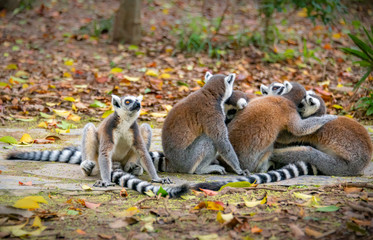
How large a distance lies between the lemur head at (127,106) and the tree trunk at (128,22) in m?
7.57

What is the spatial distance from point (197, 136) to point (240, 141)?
0.51 meters

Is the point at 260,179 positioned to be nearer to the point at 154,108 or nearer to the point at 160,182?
the point at 160,182

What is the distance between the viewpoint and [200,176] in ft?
16.8

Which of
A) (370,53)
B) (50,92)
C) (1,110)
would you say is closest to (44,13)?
(50,92)

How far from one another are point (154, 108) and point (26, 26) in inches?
294

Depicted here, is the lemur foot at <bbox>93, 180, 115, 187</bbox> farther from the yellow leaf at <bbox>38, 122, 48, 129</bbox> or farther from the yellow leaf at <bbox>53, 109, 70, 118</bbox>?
the yellow leaf at <bbox>53, 109, 70, 118</bbox>

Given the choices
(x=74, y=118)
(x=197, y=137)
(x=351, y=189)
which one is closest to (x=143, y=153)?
(x=197, y=137)

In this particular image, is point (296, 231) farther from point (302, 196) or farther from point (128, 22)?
point (128, 22)

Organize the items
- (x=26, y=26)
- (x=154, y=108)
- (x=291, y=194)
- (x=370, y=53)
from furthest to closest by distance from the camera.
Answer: (x=26, y=26) → (x=154, y=108) → (x=370, y=53) → (x=291, y=194)

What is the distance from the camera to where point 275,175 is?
183 inches

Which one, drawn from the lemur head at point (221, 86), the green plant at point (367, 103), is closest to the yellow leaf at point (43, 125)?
the lemur head at point (221, 86)

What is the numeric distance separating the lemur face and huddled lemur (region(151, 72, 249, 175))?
1023mm

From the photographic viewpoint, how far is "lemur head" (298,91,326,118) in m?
5.42

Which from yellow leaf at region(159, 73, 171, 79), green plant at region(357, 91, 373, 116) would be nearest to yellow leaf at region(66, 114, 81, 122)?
yellow leaf at region(159, 73, 171, 79)
